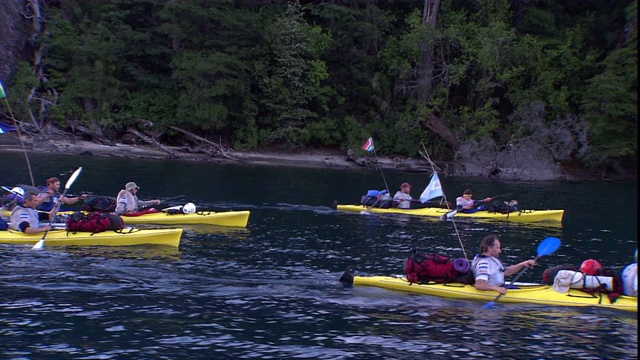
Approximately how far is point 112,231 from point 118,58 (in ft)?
79.4

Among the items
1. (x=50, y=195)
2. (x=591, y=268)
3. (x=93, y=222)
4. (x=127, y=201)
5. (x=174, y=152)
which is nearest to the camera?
(x=591, y=268)

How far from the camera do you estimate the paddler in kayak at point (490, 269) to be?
9391 mm

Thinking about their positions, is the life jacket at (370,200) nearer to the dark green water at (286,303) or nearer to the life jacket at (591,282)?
the dark green water at (286,303)

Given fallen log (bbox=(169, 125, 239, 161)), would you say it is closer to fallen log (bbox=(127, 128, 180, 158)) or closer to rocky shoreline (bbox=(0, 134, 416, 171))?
rocky shoreline (bbox=(0, 134, 416, 171))

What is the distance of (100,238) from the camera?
12.5 metres

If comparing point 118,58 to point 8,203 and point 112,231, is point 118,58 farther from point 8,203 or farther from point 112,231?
point 112,231

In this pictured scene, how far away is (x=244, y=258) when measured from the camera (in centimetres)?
1194

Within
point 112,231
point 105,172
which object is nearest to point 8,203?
point 112,231

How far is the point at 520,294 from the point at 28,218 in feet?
28.6

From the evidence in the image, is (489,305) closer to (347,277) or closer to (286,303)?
(347,277)

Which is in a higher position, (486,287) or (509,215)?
(509,215)

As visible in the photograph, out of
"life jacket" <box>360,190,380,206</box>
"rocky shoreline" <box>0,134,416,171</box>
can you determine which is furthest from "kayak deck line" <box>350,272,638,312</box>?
"rocky shoreline" <box>0,134,416,171</box>

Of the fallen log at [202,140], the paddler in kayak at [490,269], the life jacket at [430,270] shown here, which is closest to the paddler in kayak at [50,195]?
the life jacket at [430,270]

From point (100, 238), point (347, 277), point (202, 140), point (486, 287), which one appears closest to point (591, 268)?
point (486, 287)
